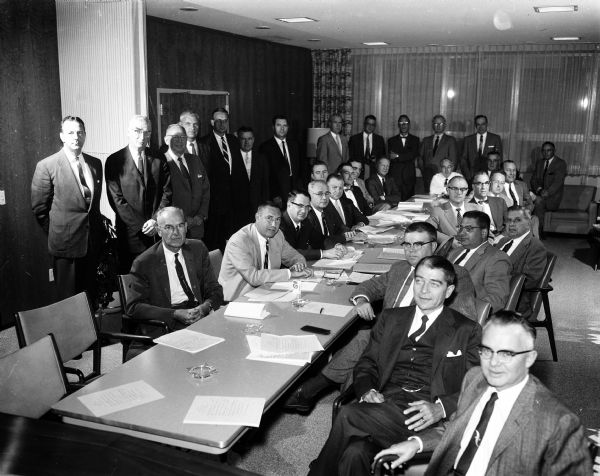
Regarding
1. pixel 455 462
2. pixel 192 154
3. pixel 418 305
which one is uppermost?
pixel 192 154

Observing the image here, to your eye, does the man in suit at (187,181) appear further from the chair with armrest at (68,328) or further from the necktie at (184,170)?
the chair with armrest at (68,328)

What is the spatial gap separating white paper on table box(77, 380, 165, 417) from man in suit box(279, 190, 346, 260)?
2.85m

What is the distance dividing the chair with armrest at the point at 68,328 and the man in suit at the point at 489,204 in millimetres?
4601

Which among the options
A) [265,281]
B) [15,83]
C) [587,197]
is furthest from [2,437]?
[587,197]

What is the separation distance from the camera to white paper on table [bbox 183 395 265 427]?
251 cm

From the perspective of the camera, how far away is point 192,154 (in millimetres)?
6625

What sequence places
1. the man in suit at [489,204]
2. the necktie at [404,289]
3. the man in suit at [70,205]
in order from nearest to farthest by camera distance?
1. the necktie at [404,289]
2. the man in suit at [70,205]
3. the man in suit at [489,204]

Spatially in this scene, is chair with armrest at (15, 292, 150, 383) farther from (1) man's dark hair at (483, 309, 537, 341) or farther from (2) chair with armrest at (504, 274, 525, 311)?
(2) chair with armrest at (504, 274, 525, 311)

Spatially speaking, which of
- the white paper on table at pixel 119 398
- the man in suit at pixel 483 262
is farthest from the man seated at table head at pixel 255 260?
the white paper on table at pixel 119 398

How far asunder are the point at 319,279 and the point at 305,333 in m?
1.25

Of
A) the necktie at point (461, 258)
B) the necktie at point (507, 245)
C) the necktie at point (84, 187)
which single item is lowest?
the necktie at point (507, 245)

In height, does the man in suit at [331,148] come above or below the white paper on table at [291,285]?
above

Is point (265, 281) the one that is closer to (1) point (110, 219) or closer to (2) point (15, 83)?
(1) point (110, 219)

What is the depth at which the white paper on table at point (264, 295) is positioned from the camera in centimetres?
419
